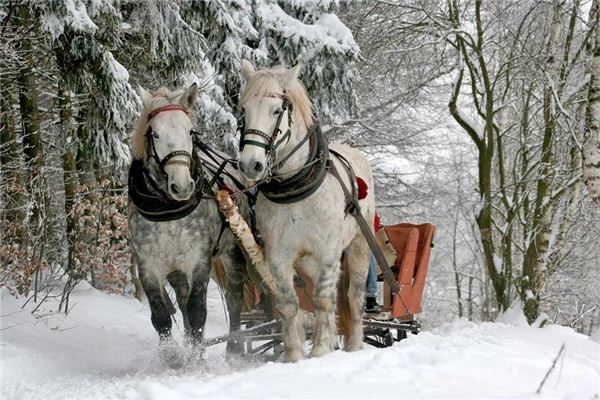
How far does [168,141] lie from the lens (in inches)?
198

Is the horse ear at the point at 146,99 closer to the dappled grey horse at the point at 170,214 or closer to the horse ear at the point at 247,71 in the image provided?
the dappled grey horse at the point at 170,214

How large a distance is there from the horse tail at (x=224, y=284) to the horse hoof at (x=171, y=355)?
1.54m

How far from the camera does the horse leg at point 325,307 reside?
5.09 meters

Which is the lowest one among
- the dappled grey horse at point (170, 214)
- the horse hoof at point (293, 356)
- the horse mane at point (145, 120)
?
the horse hoof at point (293, 356)

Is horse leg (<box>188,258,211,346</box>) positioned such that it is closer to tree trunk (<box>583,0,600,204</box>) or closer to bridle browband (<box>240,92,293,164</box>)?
bridle browband (<box>240,92,293,164</box>)

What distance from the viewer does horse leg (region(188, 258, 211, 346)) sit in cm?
541

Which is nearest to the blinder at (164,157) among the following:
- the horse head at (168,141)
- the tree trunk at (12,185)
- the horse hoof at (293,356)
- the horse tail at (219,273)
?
the horse head at (168,141)

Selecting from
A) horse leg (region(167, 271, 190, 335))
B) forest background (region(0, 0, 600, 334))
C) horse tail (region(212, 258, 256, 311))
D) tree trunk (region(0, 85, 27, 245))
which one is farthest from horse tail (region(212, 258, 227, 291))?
tree trunk (region(0, 85, 27, 245))

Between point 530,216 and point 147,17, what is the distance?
5533 mm

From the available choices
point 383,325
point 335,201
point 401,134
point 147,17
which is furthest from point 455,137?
point 335,201

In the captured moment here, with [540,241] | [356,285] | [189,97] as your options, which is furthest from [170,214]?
[540,241]

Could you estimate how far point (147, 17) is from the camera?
8766 millimetres

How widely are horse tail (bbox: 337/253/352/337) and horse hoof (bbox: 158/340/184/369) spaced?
153cm

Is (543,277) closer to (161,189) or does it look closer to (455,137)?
(161,189)
